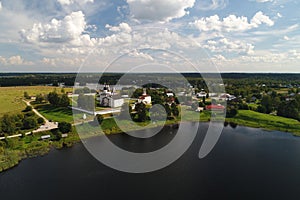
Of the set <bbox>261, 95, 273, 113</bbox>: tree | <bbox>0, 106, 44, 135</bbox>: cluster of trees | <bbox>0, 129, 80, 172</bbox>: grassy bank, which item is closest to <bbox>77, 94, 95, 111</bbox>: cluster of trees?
<bbox>0, 106, 44, 135</bbox>: cluster of trees

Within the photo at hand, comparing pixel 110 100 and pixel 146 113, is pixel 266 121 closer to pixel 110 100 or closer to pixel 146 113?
pixel 146 113

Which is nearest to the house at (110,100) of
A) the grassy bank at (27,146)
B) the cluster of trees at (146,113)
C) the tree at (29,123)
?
the cluster of trees at (146,113)

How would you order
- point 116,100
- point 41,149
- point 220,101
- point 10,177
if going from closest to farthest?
1. point 10,177
2. point 41,149
3. point 116,100
4. point 220,101

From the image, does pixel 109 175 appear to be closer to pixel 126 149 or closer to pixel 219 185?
pixel 126 149

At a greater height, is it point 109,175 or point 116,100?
point 116,100

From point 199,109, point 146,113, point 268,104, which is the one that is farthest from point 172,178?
point 268,104

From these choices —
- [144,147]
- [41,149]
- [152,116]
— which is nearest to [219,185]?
[144,147]
